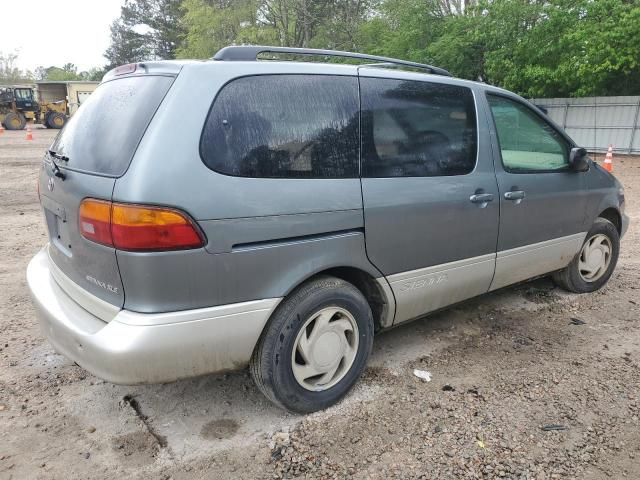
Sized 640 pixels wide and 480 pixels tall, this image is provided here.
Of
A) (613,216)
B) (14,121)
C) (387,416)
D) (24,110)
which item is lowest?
(387,416)

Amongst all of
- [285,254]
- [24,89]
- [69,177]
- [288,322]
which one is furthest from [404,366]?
[24,89]

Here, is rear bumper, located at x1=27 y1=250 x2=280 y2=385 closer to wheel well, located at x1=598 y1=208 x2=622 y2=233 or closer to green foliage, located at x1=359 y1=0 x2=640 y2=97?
wheel well, located at x1=598 y1=208 x2=622 y2=233

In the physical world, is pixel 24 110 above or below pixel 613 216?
above

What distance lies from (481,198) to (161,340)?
216 centimetres

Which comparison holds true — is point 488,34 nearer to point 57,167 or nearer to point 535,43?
point 535,43

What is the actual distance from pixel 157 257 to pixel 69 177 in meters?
0.75

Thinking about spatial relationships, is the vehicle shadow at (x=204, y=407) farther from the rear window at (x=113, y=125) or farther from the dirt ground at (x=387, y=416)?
the rear window at (x=113, y=125)

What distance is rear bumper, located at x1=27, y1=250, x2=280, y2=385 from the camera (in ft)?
6.93

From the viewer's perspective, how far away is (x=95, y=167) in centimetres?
231

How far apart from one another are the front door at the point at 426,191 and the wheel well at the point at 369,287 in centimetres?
9

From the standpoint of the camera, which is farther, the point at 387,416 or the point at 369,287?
the point at 369,287

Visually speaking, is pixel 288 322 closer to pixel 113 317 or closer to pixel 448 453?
pixel 113 317

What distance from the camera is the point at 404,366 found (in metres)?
3.25

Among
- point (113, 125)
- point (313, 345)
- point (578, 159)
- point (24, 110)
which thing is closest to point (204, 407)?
point (313, 345)
